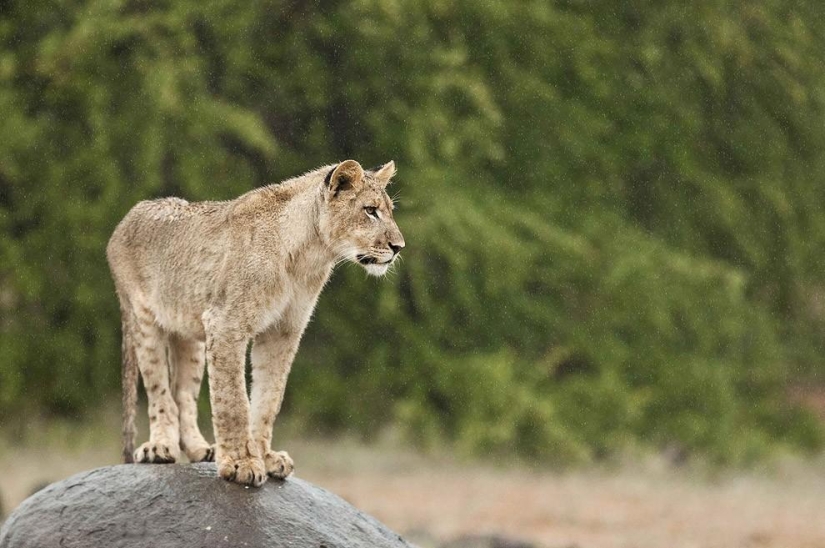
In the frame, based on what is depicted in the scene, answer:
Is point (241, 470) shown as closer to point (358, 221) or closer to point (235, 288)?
point (235, 288)

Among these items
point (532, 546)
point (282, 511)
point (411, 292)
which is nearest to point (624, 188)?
point (411, 292)

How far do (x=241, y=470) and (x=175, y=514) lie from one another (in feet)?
1.40

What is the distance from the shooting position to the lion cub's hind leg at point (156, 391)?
7152 mm

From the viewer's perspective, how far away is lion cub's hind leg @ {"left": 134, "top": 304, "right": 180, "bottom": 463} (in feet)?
23.5

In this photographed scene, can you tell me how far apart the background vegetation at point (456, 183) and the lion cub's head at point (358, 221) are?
8244 mm

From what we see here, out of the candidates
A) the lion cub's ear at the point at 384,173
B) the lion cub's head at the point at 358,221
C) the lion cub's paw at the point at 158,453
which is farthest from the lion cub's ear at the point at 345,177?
the lion cub's paw at the point at 158,453

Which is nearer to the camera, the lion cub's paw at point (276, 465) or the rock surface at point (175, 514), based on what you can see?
the rock surface at point (175, 514)

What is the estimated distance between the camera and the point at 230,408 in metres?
6.54

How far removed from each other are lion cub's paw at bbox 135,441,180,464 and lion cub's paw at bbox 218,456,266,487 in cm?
59

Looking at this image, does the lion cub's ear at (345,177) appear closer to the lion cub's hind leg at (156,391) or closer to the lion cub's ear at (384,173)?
the lion cub's ear at (384,173)

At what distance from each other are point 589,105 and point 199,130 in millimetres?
5101

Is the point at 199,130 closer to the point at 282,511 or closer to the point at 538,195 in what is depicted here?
the point at 538,195

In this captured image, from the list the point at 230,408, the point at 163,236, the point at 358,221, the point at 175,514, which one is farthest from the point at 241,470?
the point at 163,236

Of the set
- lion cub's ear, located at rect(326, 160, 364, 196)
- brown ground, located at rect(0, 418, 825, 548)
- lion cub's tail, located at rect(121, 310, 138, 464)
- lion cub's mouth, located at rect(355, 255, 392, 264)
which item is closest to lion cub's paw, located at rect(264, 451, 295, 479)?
lion cub's tail, located at rect(121, 310, 138, 464)
